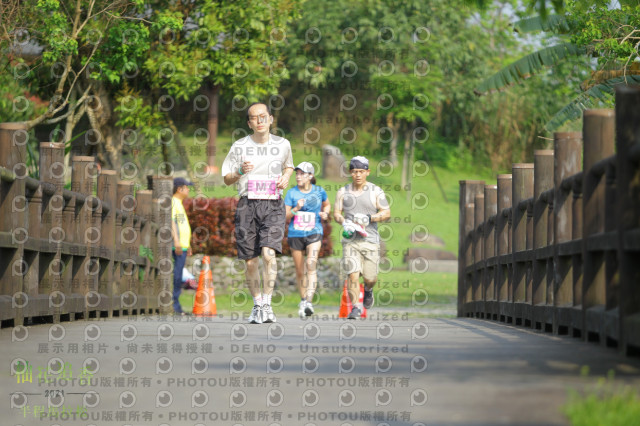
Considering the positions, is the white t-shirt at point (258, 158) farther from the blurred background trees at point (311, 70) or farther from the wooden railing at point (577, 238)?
the blurred background trees at point (311, 70)

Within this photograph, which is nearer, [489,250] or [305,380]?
[305,380]

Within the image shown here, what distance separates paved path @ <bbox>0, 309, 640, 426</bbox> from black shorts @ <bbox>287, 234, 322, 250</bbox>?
6.64 m

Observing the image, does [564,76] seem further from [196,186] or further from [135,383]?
[135,383]

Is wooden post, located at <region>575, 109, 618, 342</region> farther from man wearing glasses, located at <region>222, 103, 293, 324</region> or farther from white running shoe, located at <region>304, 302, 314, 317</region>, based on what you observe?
white running shoe, located at <region>304, 302, 314, 317</region>

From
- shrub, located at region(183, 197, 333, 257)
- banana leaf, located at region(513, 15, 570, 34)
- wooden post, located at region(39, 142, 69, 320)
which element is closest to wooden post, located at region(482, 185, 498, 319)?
wooden post, located at region(39, 142, 69, 320)

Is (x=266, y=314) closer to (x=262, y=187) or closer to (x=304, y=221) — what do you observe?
(x=262, y=187)

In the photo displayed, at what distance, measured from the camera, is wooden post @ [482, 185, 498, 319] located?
41.6 ft

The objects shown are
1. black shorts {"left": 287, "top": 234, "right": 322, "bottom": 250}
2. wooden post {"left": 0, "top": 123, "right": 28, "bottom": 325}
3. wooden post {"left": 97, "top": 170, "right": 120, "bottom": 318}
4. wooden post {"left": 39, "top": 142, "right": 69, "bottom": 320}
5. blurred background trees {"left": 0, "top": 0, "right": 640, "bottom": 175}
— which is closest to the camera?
wooden post {"left": 0, "top": 123, "right": 28, "bottom": 325}

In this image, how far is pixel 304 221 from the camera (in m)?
14.3

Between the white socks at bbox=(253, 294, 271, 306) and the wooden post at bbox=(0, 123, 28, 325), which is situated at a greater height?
the wooden post at bbox=(0, 123, 28, 325)

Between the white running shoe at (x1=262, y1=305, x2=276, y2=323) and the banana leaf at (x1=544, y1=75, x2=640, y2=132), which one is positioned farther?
the banana leaf at (x1=544, y1=75, x2=640, y2=132)

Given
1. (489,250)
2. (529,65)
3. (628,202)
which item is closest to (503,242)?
(489,250)

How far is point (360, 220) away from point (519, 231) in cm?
334

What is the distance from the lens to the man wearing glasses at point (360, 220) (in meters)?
13.4
